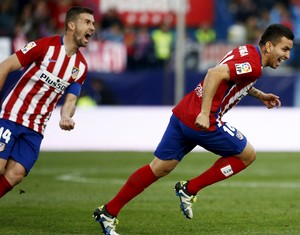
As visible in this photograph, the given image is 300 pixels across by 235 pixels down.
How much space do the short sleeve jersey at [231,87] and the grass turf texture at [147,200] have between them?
1.15 m

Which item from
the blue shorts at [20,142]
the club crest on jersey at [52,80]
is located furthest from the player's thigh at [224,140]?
the blue shorts at [20,142]

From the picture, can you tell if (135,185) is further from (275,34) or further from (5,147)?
(275,34)

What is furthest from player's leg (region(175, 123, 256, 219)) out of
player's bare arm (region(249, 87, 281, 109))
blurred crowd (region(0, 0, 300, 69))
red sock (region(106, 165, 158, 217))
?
blurred crowd (region(0, 0, 300, 69))

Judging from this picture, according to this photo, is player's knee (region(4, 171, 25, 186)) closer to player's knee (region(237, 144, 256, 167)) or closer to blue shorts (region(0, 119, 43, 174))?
blue shorts (region(0, 119, 43, 174))

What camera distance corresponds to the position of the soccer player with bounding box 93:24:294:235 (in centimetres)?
867

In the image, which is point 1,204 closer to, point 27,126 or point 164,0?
point 27,126

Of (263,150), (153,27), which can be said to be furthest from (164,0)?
(263,150)

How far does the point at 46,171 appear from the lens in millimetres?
15961

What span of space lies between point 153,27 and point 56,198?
646 inches

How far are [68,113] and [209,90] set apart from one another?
A: 1.34 metres

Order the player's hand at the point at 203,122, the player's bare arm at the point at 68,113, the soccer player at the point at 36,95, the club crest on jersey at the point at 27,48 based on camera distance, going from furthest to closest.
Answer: the soccer player at the point at 36,95
the club crest on jersey at the point at 27,48
the player's bare arm at the point at 68,113
the player's hand at the point at 203,122

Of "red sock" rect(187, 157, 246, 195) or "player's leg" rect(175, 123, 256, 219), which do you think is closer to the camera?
"player's leg" rect(175, 123, 256, 219)

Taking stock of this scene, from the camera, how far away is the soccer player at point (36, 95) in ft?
29.4

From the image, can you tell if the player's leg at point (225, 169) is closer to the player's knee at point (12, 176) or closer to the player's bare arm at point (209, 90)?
the player's bare arm at point (209, 90)
